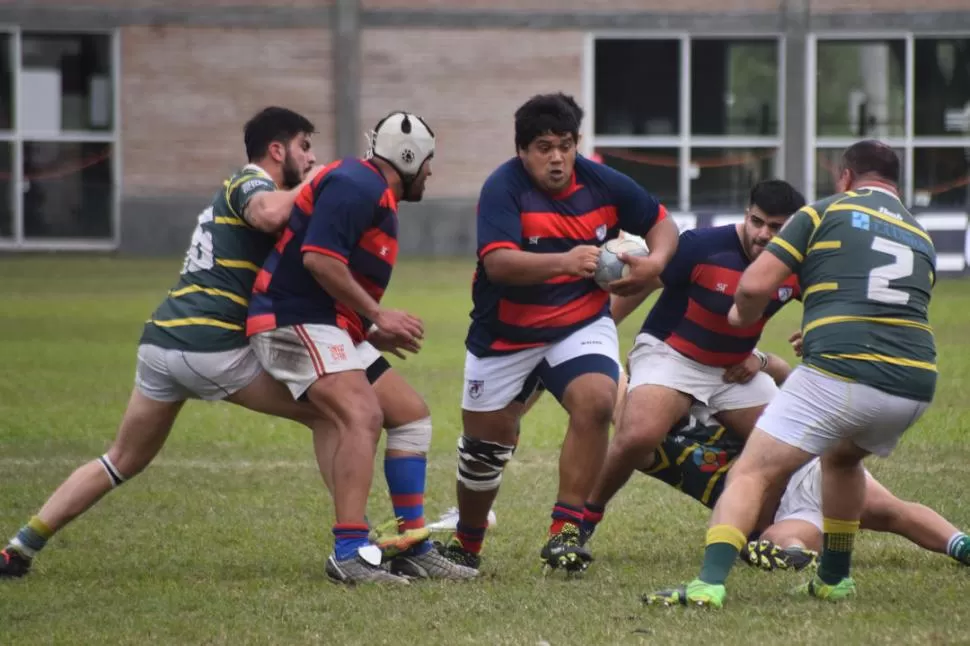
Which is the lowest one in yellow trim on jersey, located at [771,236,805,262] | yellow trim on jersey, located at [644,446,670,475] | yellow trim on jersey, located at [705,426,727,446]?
yellow trim on jersey, located at [644,446,670,475]

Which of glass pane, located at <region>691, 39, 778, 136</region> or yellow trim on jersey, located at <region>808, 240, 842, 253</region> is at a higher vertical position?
glass pane, located at <region>691, 39, 778, 136</region>

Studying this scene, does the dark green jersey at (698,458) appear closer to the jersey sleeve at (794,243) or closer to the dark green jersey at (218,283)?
the jersey sleeve at (794,243)

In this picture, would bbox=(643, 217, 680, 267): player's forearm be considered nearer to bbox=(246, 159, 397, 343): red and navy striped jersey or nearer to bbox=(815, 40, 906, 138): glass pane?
bbox=(246, 159, 397, 343): red and navy striped jersey

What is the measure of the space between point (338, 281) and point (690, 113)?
86.0 ft

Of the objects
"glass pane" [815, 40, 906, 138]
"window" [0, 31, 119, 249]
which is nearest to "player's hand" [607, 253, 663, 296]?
"window" [0, 31, 119, 249]

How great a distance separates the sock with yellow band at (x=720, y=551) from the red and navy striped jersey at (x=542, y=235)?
4.92ft

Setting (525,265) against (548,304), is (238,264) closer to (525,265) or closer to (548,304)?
(525,265)

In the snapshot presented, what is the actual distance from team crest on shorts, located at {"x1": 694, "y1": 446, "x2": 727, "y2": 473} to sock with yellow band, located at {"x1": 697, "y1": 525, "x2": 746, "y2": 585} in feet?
5.67

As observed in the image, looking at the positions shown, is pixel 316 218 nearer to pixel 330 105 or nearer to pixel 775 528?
pixel 775 528

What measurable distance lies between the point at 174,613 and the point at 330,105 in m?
26.1

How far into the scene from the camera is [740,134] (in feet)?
107

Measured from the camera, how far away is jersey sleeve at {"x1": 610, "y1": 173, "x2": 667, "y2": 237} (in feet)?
25.0

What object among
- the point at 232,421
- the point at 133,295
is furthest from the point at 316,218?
the point at 133,295

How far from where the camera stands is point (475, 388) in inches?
297
